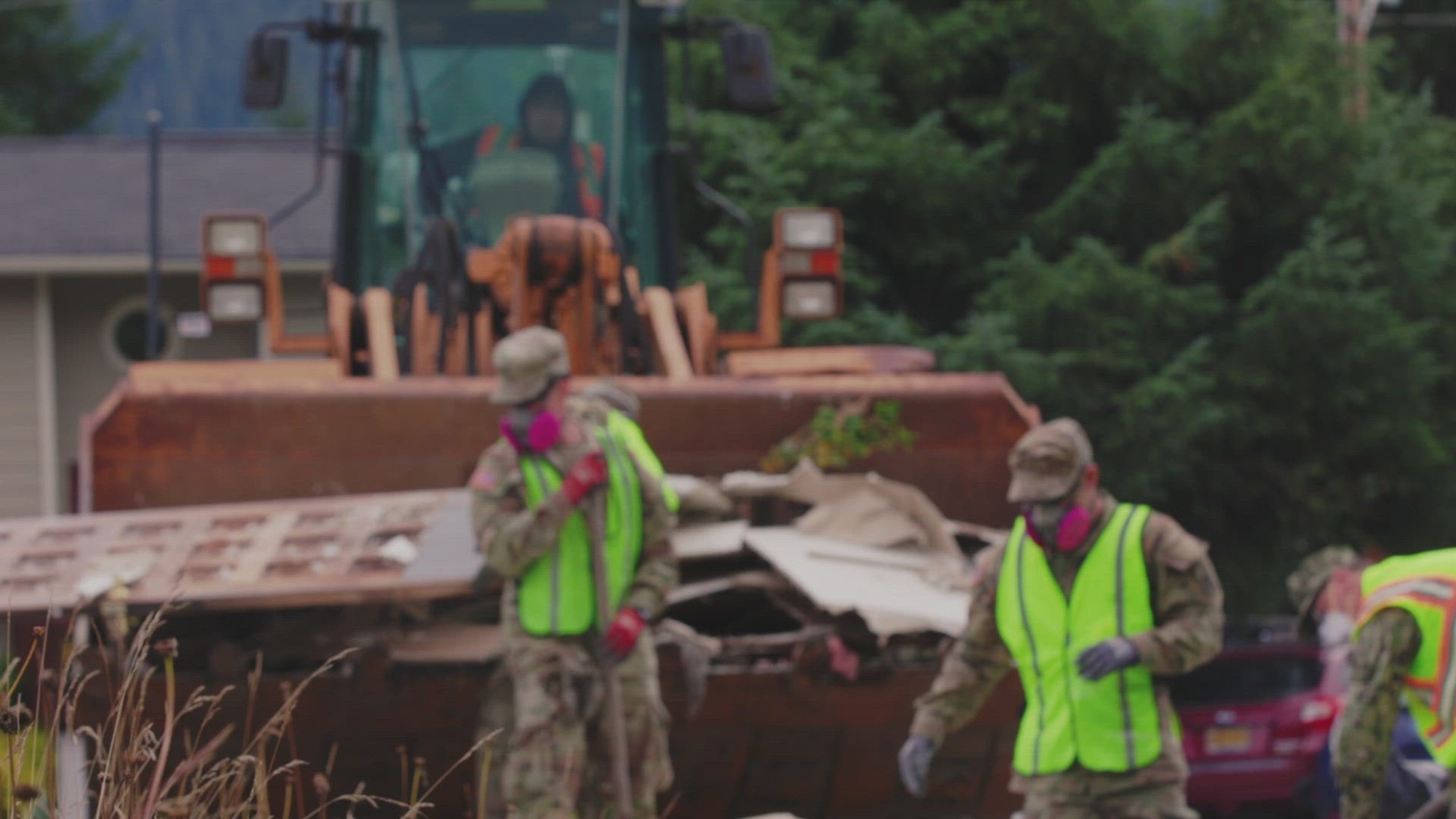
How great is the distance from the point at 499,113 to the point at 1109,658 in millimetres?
4511

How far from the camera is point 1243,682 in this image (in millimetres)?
10422

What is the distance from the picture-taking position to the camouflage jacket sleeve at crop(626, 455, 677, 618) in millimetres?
6824

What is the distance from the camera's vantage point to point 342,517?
7281 millimetres

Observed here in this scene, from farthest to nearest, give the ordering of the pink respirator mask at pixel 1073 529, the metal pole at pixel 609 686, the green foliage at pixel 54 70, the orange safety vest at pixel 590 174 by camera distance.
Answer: the green foliage at pixel 54 70 < the orange safety vest at pixel 590 174 < the metal pole at pixel 609 686 < the pink respirator mask at pixel 1073 529

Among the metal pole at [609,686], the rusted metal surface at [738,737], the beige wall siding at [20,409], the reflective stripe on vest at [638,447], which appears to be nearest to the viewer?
the metal pole at [609,686]

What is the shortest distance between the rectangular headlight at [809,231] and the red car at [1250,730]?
263 cm

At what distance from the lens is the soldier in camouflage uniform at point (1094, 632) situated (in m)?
5.90

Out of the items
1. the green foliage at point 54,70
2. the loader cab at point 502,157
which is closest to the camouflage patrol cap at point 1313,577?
the loader cab at point 502,157

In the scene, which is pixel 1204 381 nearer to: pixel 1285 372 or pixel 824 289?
pixel 1285 372

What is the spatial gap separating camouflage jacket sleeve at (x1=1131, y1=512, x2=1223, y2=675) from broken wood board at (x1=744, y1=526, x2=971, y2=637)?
3.51 feet

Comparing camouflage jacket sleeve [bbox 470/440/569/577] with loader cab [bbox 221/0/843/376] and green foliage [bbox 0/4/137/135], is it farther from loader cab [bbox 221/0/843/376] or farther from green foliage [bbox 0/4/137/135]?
green foliage [bbox 0/4/137/135]

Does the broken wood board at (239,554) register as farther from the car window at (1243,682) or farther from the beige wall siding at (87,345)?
the beige wall siding at (87,345)

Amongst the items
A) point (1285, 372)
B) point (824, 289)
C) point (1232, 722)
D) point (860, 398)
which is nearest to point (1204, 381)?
point (1285, 372)

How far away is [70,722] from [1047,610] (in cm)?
350
